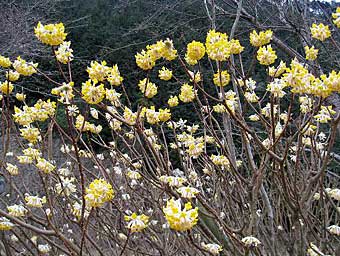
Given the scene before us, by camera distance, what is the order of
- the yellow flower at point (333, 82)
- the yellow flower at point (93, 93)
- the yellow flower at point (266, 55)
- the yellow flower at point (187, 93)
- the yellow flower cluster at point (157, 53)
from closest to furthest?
the yellow flower at point (333, 82) → the yellow flower at point (93, 93) → the yellow flower cluster at point (157, 53) → the yellow flower at point (266, 55) → the yellow flower at point (187, 93)

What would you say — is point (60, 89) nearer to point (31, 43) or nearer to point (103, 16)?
point (31, 43)

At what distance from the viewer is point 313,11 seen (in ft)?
21.9

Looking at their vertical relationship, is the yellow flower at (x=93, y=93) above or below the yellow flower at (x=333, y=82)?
above

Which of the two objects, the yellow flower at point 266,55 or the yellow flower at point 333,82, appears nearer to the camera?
the yellow flower at point 333,82

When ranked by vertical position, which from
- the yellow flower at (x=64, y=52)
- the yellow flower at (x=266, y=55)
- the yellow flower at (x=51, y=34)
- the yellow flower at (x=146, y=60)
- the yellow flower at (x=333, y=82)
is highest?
the yellow flower at (x=51, y=34)

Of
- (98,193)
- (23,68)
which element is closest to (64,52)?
(23,68)

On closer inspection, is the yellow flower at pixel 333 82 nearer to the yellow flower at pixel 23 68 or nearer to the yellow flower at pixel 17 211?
the yellow flower at pixel 23 68

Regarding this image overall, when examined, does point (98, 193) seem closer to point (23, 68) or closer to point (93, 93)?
Answer: point (93, 93)

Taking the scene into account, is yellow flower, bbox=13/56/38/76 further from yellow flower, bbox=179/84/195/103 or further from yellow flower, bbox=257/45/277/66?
yellow flower, bbox=257/45/277/66

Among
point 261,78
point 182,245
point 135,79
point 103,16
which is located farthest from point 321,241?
point 103,16

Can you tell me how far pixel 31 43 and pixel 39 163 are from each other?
6734 millimetres

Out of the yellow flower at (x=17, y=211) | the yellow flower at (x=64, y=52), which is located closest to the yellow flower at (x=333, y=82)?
the yellow flower at (x=64, y=52)

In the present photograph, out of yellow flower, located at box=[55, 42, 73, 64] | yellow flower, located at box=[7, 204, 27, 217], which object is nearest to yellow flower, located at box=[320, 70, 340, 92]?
yellow flower, located at box=[55, 42, 73, 64]

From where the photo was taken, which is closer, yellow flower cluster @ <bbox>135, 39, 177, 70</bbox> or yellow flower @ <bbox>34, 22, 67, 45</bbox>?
yellow flower @ <bbox>34, 22, 67, 45</bbox>
